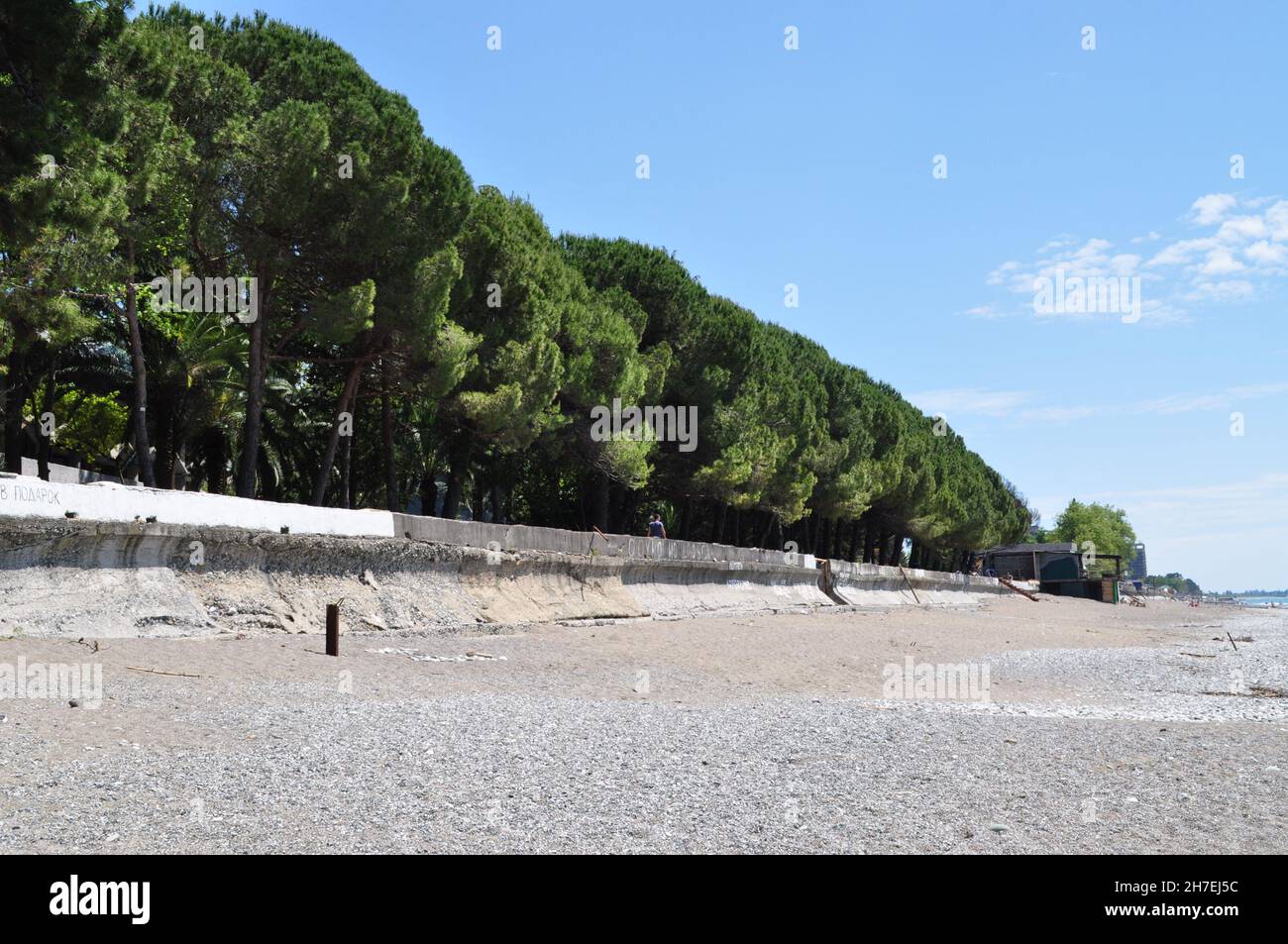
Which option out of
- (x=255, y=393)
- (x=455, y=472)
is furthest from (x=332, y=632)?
(x=455, y=472)

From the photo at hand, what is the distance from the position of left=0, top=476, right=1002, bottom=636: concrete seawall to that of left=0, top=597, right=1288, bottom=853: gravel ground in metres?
0.88

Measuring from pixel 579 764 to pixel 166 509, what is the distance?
8490 millimetres

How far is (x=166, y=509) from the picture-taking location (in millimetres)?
13906

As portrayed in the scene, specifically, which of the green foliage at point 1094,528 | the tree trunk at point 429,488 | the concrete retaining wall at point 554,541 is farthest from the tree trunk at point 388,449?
the green foliage at point 1094,528

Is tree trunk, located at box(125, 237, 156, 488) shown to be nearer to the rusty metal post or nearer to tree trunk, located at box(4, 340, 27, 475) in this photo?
tree trunk, located at box(4, 340, 27, 475)

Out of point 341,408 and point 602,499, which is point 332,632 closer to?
point 341,408

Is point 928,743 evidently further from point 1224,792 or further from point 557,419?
point 557,419

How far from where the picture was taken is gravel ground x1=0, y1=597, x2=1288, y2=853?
19.5 feet

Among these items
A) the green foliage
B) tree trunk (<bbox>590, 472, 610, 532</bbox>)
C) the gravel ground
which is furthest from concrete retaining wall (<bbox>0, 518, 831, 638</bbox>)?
the green foliage

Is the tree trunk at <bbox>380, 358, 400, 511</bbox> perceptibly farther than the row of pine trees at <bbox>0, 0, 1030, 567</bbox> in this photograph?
Yes

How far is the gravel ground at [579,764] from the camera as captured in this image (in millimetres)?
5945
